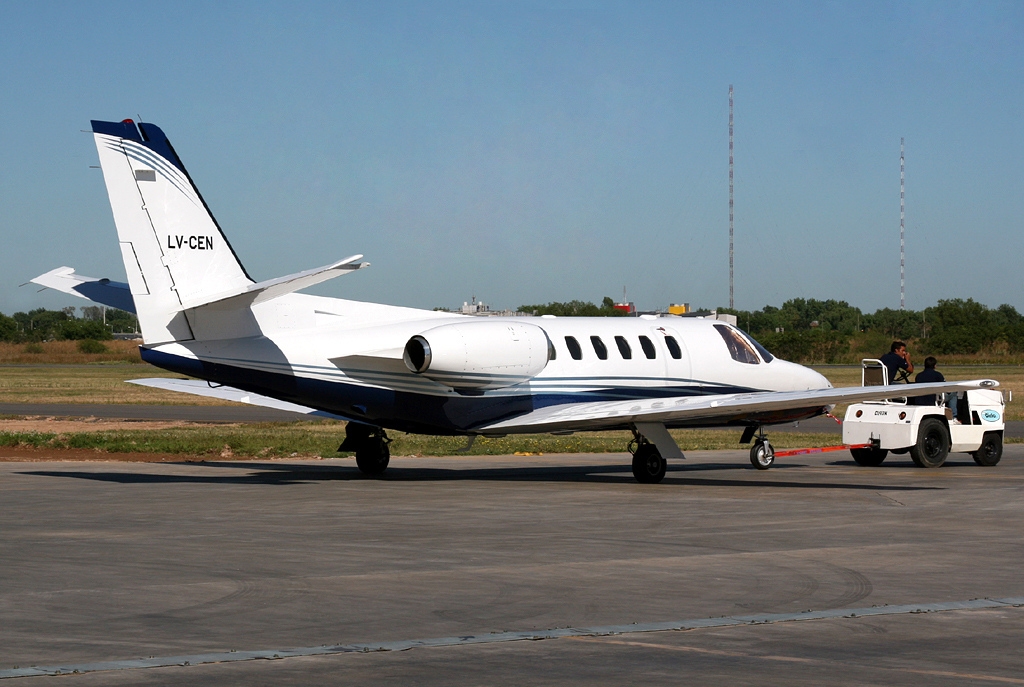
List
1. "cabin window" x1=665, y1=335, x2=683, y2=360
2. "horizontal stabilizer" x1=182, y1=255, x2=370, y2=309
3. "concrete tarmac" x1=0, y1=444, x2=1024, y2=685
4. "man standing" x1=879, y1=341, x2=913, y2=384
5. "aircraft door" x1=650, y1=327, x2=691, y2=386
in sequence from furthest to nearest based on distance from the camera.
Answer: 1. "man standing" x1=879, y1=341, x2=913, y2=384
2. "cabin window" x1=665, y1=335, x2=683, y2=360
3. "aircraft door" x1=650, y1=327, x2=691, y2=386
4. "horizontal stabilizer" x1=182, y1=255, x2=370, y2=309
5. "concrete tarmac" x1=0, y1=444, x2=1024, y2=685

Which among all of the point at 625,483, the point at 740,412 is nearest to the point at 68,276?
the point at 625,483

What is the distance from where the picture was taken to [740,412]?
2273 cm

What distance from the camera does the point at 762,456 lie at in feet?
85.3

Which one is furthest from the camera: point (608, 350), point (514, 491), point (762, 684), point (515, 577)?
point (608, 350)

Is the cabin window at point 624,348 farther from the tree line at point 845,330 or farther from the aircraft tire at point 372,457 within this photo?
the tree line at point 845,330

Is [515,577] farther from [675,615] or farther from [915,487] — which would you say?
[915,487]

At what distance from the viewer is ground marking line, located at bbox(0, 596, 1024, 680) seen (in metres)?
8.44

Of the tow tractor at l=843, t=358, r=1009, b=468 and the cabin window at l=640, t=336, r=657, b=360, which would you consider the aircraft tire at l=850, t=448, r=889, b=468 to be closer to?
the tow tractor at l=843, t=358, r=1009, b=468

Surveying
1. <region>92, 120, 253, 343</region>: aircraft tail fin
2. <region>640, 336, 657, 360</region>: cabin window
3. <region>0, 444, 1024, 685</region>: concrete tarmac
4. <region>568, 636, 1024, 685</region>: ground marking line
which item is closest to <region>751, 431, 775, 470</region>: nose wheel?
<region>640, 336, 657, 360</region>: cabin window

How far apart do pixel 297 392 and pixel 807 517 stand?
917 centimetres

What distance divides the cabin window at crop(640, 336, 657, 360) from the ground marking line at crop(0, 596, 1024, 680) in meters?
14.3

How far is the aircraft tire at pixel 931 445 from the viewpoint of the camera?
26.3m

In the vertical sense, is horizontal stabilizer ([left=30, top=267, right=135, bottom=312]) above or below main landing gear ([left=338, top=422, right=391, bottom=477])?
above

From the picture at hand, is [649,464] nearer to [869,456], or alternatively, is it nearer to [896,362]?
[869,456]
